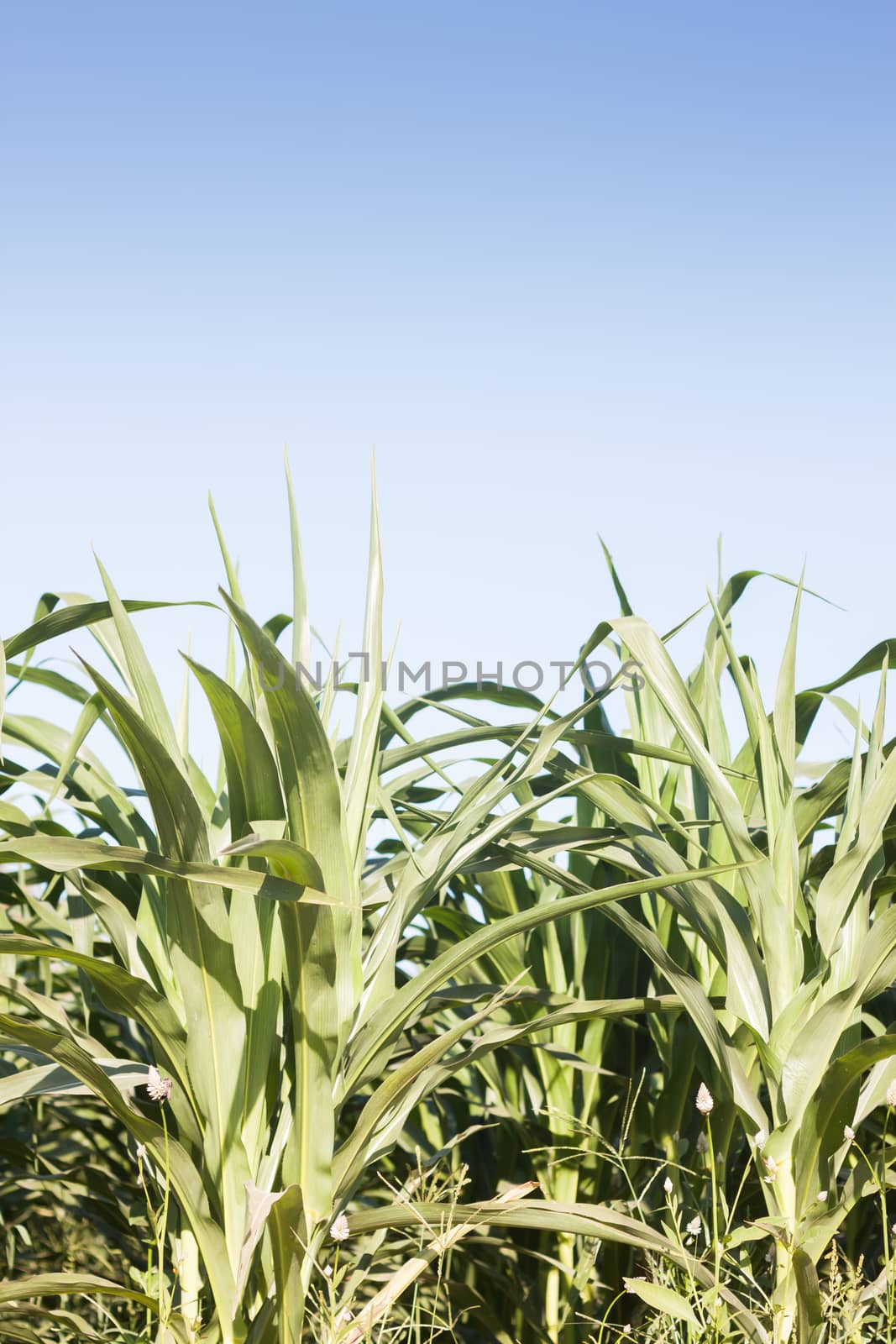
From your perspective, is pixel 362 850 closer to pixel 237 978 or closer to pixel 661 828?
pixel 237 978

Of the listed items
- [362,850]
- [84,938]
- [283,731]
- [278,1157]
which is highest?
[283,731]

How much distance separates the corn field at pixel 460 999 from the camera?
0.91 metres

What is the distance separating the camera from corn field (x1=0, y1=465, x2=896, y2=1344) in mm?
909

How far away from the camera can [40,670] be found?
1.29m

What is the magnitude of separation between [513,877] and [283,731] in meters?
0.65

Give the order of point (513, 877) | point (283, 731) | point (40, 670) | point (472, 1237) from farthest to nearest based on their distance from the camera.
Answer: point (513, 877) < point (40, 670) < point (472, 1237) < point (283, 731)

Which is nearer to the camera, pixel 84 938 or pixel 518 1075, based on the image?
pixel 84 938

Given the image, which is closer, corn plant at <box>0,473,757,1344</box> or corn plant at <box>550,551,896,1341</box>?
corn plant at <box>0,473,757,1344</box>

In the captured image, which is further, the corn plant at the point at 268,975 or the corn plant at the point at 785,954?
the corn plant at the point at 785,954

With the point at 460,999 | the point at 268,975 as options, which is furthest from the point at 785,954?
the point at 268,975

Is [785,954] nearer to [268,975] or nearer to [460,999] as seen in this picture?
[460,999]

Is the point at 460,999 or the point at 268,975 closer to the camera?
the point at 268,975

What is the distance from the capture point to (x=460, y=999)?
1.19m

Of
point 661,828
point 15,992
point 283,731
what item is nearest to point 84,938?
point 15,992
